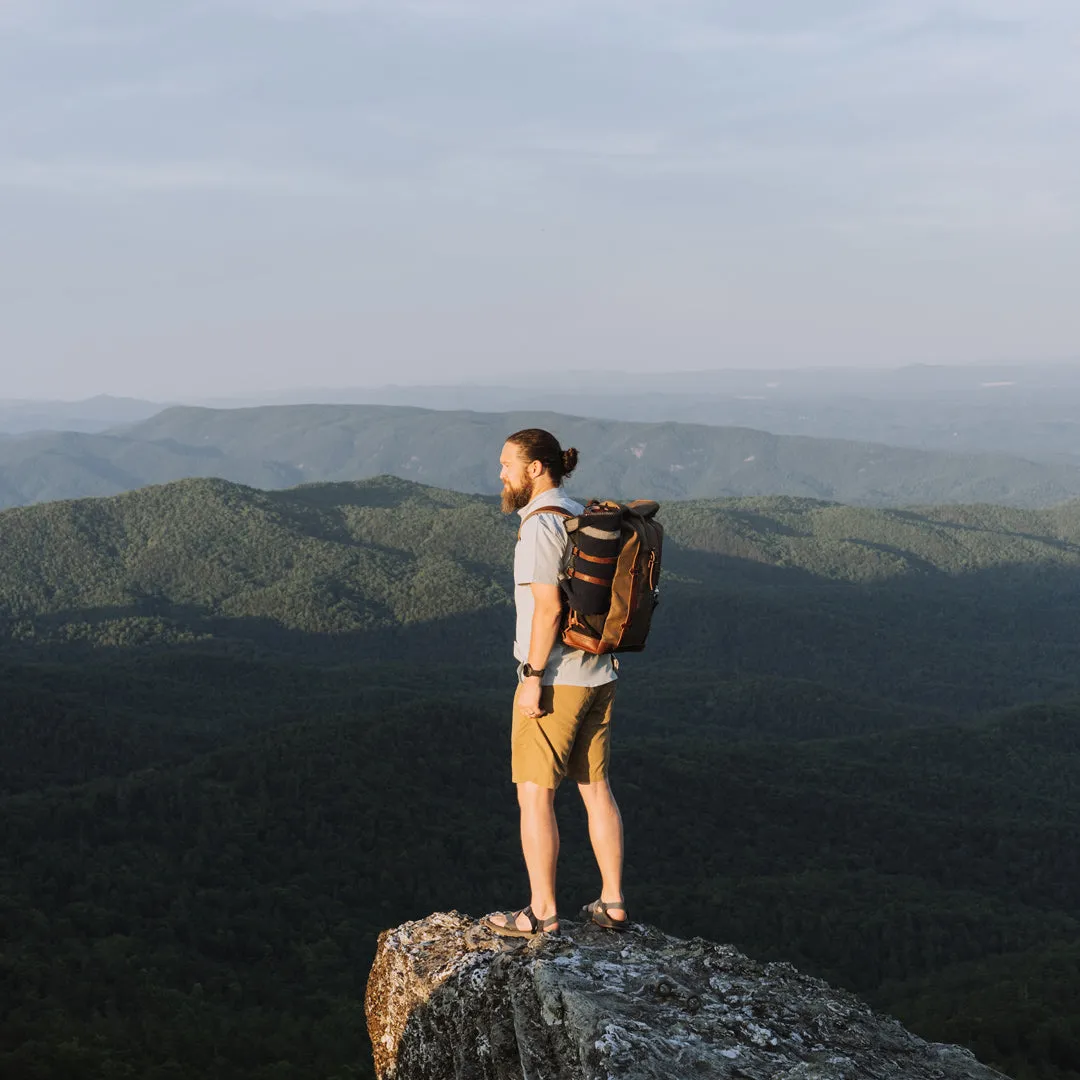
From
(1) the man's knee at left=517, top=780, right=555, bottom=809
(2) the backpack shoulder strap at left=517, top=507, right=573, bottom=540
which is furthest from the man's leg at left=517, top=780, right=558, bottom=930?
(2) the backpack shoulder strap at left=517, top=507, right=573, bottom=540

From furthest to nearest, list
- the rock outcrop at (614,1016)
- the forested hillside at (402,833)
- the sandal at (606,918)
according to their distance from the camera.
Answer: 1. the forested hillside at (402,833)
2. the sandal at (606,918)
3. the rock outcrop at (614,1016)

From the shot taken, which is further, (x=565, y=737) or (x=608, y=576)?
(x=565, y=737)

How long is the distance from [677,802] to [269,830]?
27.5m

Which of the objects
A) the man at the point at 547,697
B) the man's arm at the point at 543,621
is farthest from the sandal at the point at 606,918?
the man's arm at the point at 543,621

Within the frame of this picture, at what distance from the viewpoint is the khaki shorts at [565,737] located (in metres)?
10.1

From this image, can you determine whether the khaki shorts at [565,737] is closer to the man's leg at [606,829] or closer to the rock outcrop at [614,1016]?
the man's leg at [606,829]

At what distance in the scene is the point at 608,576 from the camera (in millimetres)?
9531

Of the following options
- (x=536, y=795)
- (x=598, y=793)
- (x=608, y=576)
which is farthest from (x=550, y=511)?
(x=598, y=793)

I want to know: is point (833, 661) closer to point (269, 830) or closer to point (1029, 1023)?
point (269, 830)

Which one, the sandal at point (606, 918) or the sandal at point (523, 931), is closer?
the sandal at point (523, 931)

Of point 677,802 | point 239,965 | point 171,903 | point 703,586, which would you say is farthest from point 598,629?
point 703,586

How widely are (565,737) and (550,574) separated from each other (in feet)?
5.48

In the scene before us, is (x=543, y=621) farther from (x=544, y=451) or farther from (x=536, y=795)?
(x=536, y=795)

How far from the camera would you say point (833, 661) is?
161000 mm
